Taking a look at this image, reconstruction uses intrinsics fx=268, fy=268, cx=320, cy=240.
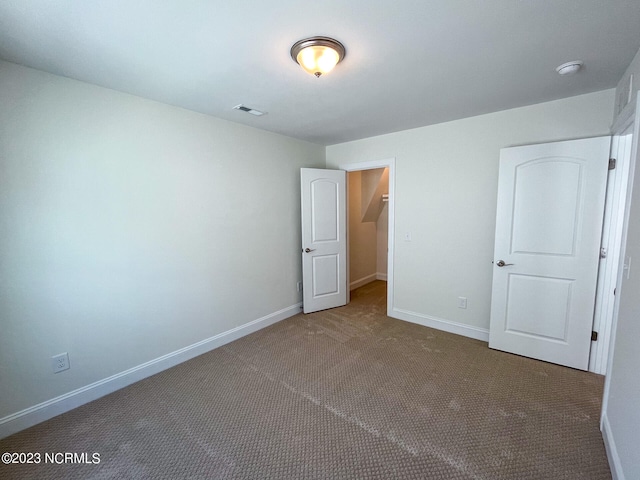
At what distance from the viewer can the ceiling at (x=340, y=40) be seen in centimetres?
126

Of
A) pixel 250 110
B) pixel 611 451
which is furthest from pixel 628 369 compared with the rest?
pixel 250 110

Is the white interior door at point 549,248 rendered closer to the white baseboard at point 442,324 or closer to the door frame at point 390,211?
the white baseboard at point 442,324

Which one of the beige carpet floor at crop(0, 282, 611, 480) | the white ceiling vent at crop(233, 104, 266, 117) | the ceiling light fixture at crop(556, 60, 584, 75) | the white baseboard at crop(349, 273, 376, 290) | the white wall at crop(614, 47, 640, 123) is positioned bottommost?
the beige carpet floor at crop(0, 282, 611, 480)

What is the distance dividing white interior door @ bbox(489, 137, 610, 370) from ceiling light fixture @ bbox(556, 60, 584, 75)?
26.0 inches

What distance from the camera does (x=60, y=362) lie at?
1940mm

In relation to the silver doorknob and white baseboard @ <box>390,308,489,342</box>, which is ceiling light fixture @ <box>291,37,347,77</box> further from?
white baseboard @ <box>390,308,489,342</box>

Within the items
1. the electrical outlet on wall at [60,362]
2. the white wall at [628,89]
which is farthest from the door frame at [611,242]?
the electrical outlet on wall at [60,362]

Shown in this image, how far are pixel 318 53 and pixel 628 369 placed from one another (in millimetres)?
2338

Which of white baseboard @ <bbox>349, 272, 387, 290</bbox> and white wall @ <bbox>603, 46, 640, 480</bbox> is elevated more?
white wall @ <bbox>603, 46, 640, 480</bbox>

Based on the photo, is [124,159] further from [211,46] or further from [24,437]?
[24,437]

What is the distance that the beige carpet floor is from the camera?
1.50m

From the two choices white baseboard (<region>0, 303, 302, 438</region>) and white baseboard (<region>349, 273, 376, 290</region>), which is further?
white baseboard (<region>349, 273, 376, 290</region>)

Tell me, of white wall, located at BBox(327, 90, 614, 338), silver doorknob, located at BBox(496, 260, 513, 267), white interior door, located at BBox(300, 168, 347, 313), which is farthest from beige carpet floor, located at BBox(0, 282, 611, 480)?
white interior door, located at BBox(300, 168, 347, 313)

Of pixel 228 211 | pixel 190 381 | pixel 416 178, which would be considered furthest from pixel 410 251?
pixel 190 381
